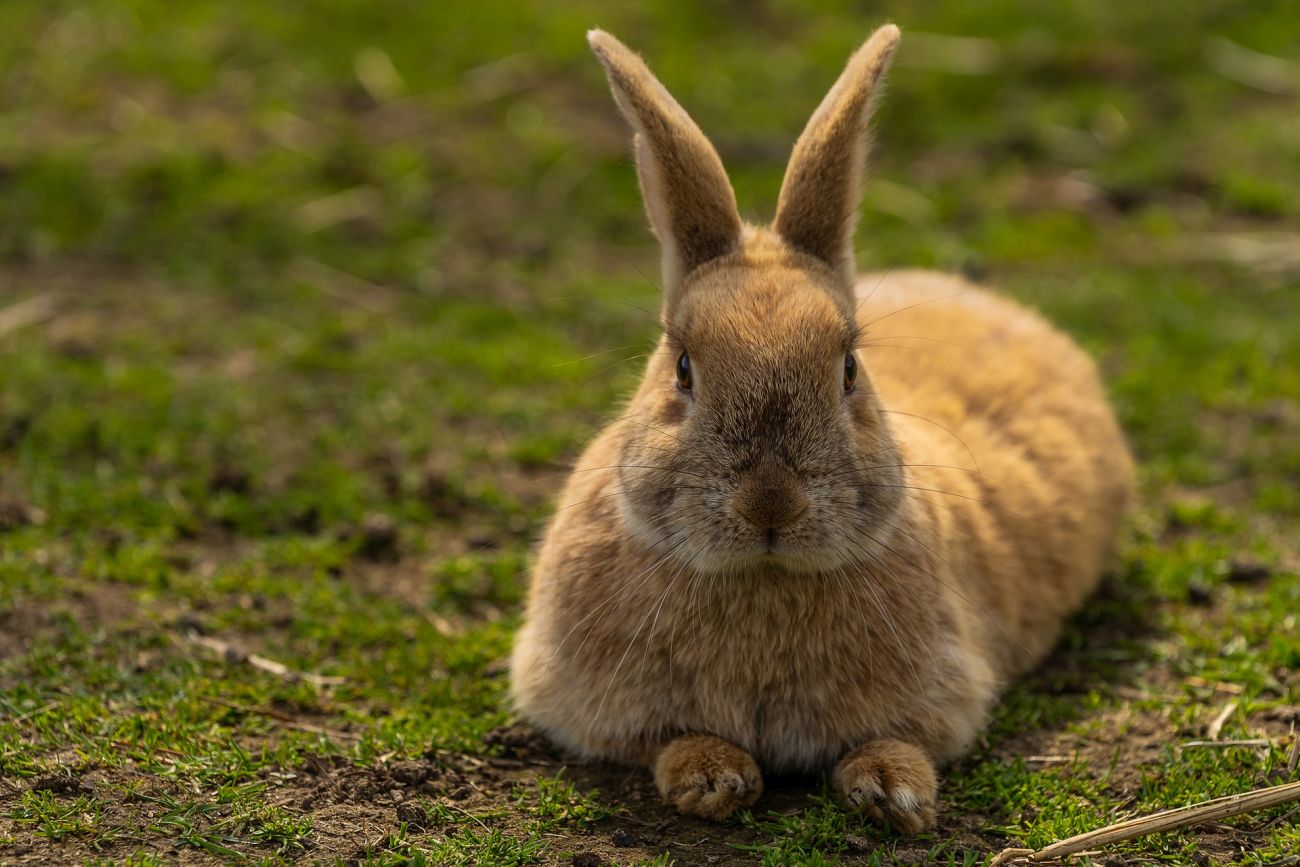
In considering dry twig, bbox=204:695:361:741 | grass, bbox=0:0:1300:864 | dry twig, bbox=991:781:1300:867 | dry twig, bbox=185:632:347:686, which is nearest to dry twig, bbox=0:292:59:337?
grass, bbox=0:0:1300:864

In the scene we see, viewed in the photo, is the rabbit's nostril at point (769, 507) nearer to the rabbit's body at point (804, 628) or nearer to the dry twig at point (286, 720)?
the rabbit's body at point (804, 628)

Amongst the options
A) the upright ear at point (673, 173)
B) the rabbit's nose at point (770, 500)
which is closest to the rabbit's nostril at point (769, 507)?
the rabbit's nose at point (770, 500)

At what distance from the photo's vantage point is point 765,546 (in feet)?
11.5

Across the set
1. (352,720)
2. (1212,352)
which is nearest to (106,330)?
(352,720)

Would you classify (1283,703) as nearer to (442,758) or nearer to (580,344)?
(442,758)

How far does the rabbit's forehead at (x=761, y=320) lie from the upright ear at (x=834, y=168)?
0.31m

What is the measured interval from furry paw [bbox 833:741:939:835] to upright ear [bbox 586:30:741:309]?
1.40 meters

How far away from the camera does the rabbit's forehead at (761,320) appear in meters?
3.69

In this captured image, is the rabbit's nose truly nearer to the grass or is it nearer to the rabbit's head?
the rabbit's head

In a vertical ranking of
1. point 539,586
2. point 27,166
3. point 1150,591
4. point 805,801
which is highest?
point 27,166

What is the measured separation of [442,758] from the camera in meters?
4.16

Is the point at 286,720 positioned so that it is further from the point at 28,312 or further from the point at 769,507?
the point at 28,312

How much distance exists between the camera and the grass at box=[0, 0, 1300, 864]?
393 centimetres

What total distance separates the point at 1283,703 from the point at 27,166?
22.6 ft
